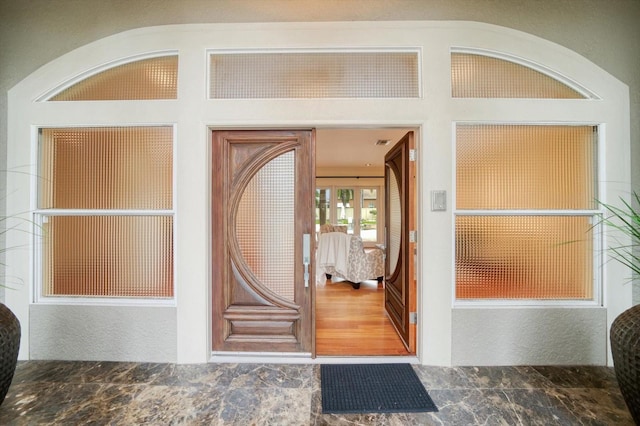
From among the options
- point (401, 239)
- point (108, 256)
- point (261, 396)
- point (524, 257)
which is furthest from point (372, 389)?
point (108, 256)

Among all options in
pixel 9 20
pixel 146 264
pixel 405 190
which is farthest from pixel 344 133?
pixel 9 20

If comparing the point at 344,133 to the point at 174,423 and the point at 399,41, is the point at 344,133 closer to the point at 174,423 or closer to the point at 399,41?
the point at 399,41

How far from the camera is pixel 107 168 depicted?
7.70 feet

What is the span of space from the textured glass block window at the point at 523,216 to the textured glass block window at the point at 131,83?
2534 mm

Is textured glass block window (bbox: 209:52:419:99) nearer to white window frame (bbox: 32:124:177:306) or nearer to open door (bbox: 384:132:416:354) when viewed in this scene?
open door (bbox: 384:132:416:354)

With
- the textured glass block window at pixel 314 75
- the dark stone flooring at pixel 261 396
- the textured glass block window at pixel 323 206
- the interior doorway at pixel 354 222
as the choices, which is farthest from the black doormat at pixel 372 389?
the textured glass block window at pixel 323 206

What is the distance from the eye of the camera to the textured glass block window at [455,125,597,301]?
2277mm

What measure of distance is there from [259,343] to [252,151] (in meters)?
1.68

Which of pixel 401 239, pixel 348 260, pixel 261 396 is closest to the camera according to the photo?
pixel 261 396

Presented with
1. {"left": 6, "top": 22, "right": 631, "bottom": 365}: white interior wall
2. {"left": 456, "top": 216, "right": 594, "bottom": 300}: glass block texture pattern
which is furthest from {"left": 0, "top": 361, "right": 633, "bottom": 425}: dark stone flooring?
{"left": 456, "top": 216, "right": 594, "bottom": 300}: glass block texture pattern

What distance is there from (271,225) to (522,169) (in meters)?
2.18

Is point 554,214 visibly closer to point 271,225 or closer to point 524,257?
point 524,257

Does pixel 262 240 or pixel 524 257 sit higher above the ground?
pixel 262 240

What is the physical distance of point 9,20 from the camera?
2.38 m
